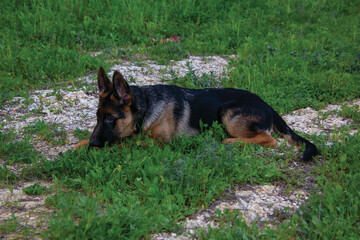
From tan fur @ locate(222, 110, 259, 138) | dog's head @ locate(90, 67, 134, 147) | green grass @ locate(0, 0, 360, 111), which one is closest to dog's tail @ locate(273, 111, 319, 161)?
tan fur @ locate(222, 110, 259, 138)

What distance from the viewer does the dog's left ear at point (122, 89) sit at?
4.91 meters

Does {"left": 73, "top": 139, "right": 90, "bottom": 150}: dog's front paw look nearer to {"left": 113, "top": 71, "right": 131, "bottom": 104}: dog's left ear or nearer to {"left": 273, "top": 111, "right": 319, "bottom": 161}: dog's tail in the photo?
{"left": 113, "top": 71, "right": 131, "bottom": 104}: dog's left ear

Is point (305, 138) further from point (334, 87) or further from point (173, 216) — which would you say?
point (173, 216)

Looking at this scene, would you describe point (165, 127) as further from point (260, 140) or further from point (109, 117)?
A: point (260, 140)

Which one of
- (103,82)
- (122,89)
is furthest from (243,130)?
(103,82)

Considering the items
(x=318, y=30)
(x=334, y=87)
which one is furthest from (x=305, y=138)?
(x=318, y=30)

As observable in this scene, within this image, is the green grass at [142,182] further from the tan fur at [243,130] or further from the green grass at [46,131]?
the green grass at [46,131]

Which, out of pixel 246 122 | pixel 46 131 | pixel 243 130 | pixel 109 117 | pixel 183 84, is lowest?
pixel 46 131

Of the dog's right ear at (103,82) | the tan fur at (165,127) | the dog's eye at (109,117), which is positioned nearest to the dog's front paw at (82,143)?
the dog's eye at (109,117)

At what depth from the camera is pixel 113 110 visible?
16.3 ft

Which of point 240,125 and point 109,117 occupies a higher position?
point 109,117

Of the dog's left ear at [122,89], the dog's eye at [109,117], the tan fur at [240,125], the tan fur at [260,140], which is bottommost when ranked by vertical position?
the tan fur at [260,140]

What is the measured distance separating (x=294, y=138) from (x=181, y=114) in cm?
174

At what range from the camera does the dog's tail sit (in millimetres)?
4976
